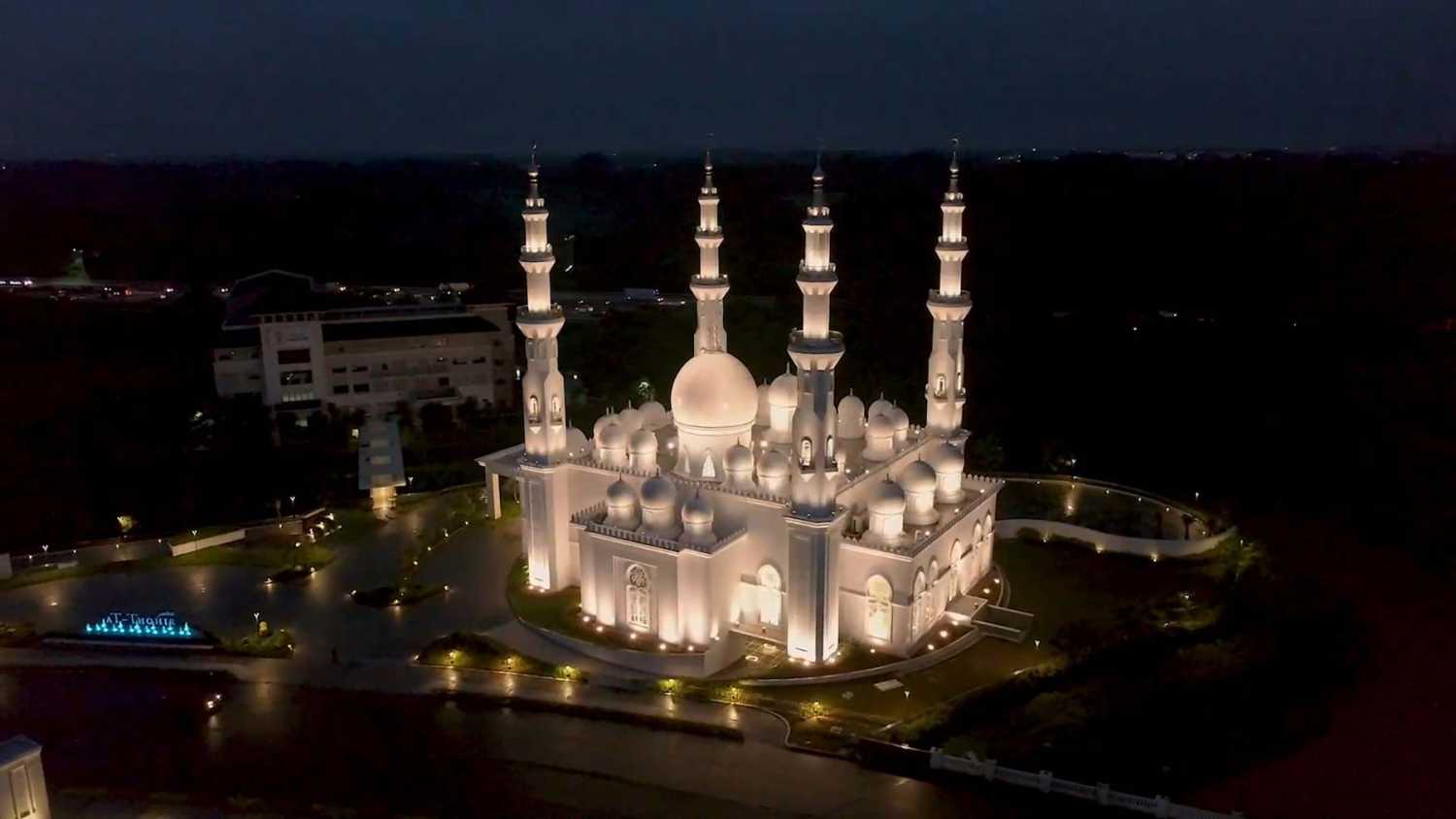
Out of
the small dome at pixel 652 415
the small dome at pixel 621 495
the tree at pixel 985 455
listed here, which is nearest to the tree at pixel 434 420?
the small dome at pixel 652 415

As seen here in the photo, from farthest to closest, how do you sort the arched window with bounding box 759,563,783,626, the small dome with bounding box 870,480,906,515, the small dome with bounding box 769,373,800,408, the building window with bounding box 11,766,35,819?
the small dome with bounding box 769,373,800,408
the arched window with bounding box 759,563,783,626
the small dome with bounding box 870,480,906,515
the building window with bounding box 11,766,35,819

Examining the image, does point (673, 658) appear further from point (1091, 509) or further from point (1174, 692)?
point (1091, 509)

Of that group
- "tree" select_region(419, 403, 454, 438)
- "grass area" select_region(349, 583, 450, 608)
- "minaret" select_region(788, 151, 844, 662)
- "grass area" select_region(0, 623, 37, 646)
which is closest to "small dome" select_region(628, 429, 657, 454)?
"minaret" select_region(788, 151, 844, 662)

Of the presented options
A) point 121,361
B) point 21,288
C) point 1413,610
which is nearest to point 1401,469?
point 1413,610

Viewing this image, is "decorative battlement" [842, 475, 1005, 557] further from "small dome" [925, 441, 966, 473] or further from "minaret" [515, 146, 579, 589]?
"minaret" [515, 146, 579, 589]

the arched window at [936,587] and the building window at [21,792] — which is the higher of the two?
the arched window at [936,587]

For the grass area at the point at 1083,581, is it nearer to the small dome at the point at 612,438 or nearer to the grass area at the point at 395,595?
the small dome at the point at 612,438
